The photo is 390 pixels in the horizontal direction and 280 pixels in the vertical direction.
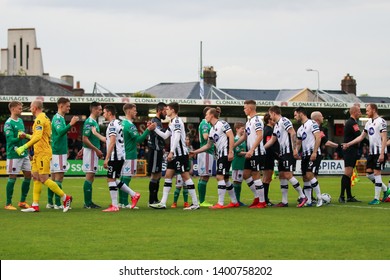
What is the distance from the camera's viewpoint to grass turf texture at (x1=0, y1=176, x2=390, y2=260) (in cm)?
1009

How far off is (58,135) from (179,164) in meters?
2.81

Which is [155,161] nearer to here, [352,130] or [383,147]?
[383,147]

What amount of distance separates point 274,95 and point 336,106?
6332 centimetres

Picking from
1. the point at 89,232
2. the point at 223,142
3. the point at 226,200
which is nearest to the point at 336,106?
the point at 226,200

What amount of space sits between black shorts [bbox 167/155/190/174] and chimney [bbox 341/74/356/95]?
97.1m

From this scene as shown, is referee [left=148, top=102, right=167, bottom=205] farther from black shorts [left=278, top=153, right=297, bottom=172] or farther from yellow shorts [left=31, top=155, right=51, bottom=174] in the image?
black shorts [left=278, top=153, right=297, bottom=172]

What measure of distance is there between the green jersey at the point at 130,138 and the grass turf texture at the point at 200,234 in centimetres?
164

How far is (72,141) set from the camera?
4909cm

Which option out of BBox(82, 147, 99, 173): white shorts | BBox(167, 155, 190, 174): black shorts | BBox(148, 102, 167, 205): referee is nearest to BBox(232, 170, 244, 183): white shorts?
BBox(148, 102, 167, 205): referee

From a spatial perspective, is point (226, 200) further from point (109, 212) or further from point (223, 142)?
point (109, 212)

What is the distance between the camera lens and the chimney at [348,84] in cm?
11212

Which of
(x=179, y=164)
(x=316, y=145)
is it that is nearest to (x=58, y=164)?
(x=179, y=164)

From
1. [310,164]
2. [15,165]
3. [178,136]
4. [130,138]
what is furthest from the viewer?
[130,138]

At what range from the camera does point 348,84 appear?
112438mm
